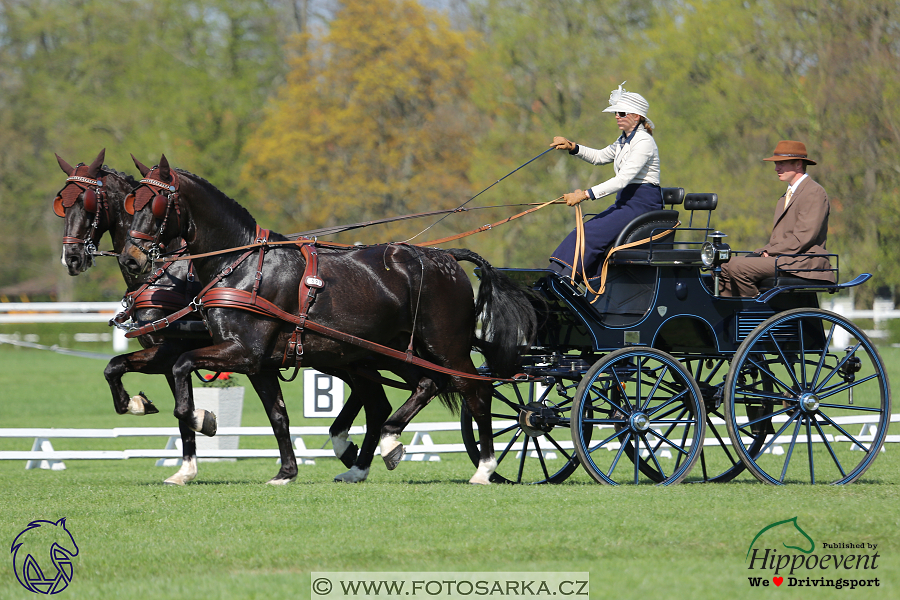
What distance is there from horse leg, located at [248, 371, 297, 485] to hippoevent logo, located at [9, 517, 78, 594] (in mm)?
2046

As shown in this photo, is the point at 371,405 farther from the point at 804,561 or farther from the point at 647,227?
the point at 804,561

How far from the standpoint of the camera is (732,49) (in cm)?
2761

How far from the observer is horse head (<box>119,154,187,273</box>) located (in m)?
7.74

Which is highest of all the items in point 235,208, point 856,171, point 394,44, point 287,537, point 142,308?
point 394,44

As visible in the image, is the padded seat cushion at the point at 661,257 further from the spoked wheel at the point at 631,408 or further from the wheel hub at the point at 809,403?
the wheel hub at the point at 809,403

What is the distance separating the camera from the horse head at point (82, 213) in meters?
7.88

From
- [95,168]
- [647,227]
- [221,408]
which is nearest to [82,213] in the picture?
[95,168]

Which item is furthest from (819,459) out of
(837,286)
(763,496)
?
(763,496)

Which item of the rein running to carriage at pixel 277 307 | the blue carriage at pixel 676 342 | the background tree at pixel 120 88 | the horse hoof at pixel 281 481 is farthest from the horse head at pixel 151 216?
the background tree at pixel 120 88

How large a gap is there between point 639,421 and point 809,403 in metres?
1.31

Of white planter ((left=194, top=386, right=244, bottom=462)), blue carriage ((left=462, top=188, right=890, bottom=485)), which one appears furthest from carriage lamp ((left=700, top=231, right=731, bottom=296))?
white planter ((left=194, top=386, right=244, bottom=462))

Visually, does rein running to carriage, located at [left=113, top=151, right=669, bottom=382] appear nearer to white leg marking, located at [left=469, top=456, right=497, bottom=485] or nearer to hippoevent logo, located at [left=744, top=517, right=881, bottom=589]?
white leg marking, located at [left=469, top=456, right=497, bottom=485]

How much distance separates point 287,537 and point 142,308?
119 inches

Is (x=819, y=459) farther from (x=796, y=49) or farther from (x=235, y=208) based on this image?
(x=796, y=49)
